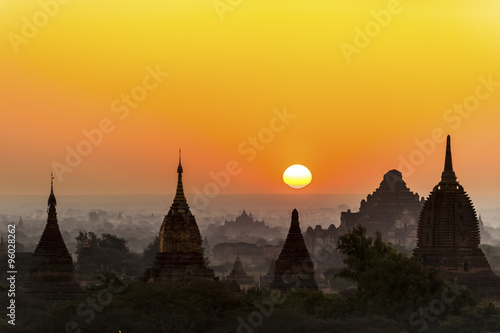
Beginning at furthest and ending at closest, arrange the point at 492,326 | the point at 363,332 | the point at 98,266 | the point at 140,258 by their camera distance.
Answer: the point at 140,258, the point at 98,266, the point at 492,326, the point at 363,332

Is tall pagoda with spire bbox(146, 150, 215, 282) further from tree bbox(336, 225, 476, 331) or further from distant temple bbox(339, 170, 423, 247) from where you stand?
distant temple bbox(339, 170, 423, 247)

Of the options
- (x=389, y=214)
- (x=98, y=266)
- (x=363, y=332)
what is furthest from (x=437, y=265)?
(x=389, y=214)

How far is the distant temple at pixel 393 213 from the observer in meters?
192

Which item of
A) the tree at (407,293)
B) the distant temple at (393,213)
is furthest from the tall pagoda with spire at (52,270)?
the distant temple at (393,213)

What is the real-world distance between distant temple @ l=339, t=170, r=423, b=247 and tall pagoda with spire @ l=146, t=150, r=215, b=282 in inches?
3973

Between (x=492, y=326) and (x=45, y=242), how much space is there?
29.1m

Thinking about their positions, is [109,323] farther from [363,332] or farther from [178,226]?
[178,226]

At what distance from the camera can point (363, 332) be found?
69688 millimetres

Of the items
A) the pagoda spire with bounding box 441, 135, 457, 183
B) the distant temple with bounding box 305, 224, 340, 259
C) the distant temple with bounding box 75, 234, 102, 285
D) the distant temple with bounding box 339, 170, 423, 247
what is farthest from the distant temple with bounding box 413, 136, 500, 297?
the distant temple with bounding box 339, 170, 423, 247

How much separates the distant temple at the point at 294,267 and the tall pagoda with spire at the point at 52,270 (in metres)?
12.3

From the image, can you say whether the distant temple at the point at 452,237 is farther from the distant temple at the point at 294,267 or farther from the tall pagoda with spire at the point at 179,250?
the tall pagoda with spire at the point at 179,250

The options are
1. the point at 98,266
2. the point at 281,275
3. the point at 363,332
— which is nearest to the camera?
the point at 363,332

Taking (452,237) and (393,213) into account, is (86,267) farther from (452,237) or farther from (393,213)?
(393,213)

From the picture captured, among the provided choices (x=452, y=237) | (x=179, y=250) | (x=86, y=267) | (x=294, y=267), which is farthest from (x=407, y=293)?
(x=86, y=267)
